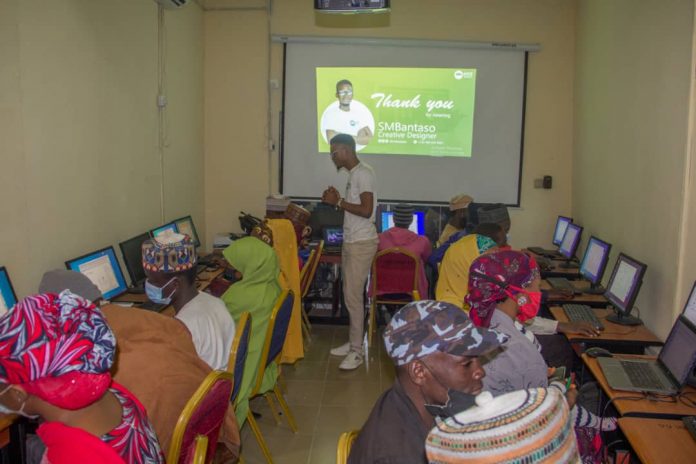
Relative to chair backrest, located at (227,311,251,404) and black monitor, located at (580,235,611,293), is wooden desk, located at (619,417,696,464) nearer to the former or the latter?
chair backrest, located at (227,311,251,404)

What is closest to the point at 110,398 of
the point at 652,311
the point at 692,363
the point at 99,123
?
the point at 692,363

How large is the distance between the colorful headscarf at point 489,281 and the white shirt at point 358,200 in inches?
81.6

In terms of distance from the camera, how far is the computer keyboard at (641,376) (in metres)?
2.54

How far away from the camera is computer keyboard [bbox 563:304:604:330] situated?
3387mm

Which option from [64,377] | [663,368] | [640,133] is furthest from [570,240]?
[64,377]

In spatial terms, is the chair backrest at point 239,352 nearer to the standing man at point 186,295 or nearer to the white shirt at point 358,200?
the standing man at point 186,295

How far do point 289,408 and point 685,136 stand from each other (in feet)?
9.27

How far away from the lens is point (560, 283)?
4289 mm

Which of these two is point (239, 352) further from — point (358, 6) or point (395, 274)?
point (358, 6)

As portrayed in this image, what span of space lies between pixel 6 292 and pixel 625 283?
3381 millimetres

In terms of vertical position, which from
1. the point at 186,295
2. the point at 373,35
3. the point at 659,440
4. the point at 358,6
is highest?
the point at 373,35

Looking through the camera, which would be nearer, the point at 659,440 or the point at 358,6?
the point at 659,440

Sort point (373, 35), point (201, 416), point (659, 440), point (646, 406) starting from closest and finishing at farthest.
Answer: point (201, 416) < point (659, 440) < point (646, 406) < point (373, 35)

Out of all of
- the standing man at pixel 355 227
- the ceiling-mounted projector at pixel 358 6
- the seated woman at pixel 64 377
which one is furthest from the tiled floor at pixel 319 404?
the ceiling-mounted projector at pixel 358 6
